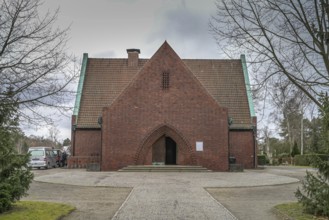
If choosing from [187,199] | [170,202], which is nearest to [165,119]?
[187,199]

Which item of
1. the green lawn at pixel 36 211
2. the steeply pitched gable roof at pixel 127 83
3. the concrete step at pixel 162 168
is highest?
the steeply pitched gable roof at pixel 127 83

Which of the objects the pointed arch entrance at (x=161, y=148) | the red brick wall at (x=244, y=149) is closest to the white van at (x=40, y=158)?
the pointed arch entrance at (x=161, y=148)

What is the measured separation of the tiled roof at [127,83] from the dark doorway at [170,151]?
597 cm

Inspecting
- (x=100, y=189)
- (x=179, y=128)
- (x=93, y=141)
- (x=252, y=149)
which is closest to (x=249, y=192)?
(x=100, y=189)

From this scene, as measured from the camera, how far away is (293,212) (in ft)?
39.6

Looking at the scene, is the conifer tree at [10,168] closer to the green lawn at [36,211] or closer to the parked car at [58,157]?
the green lawn at [36,211]

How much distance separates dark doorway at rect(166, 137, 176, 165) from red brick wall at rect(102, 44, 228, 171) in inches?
56.5

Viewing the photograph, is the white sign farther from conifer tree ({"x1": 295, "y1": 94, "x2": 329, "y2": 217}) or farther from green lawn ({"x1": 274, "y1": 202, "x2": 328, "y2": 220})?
conifer tree ({"x1": 295, "y1": 94, "x2": 329, "y2": 217})

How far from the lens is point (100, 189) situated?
742 inches

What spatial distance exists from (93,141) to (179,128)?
27.9 ft

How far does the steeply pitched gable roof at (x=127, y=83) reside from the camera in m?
36.6

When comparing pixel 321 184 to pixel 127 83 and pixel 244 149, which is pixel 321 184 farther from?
pixel 127 83

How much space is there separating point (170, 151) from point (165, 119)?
3048 mm

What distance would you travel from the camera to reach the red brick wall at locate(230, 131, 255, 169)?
3566cm
